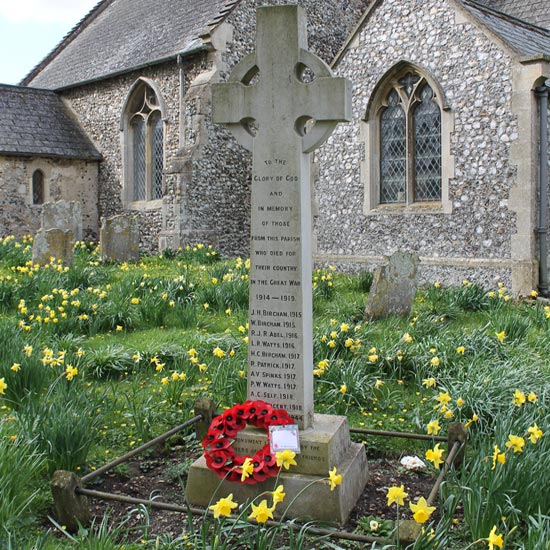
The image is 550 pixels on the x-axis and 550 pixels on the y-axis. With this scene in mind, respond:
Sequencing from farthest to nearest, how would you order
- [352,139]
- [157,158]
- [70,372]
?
[157,158], [352,139], [70,372]

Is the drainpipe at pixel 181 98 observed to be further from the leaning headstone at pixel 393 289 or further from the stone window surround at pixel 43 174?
the leaning headstone at pixel 393 289

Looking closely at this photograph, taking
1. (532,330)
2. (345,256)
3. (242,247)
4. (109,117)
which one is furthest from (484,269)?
(109,117)

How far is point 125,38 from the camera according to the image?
64.5ft

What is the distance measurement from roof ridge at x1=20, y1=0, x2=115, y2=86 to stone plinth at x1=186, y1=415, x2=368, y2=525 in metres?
22.5

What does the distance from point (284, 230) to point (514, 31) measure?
403 inches

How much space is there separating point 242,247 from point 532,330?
34.6ft

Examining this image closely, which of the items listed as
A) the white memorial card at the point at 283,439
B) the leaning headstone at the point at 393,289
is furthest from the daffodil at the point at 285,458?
the leaning headstone at the point at 393,289

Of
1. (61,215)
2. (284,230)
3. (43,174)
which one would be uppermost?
(43,174)

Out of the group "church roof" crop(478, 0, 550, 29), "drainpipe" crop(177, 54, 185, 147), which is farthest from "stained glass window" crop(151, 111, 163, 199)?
"church roof" crop(478, 0, 550, 29)

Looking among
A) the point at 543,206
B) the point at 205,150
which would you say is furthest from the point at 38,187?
the point at 543,206

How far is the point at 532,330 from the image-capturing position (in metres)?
7.16

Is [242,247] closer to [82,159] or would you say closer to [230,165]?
[230,165]

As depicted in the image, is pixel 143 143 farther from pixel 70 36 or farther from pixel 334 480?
pixel 334 480

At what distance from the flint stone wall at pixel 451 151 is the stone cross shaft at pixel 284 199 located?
818 centimetres
